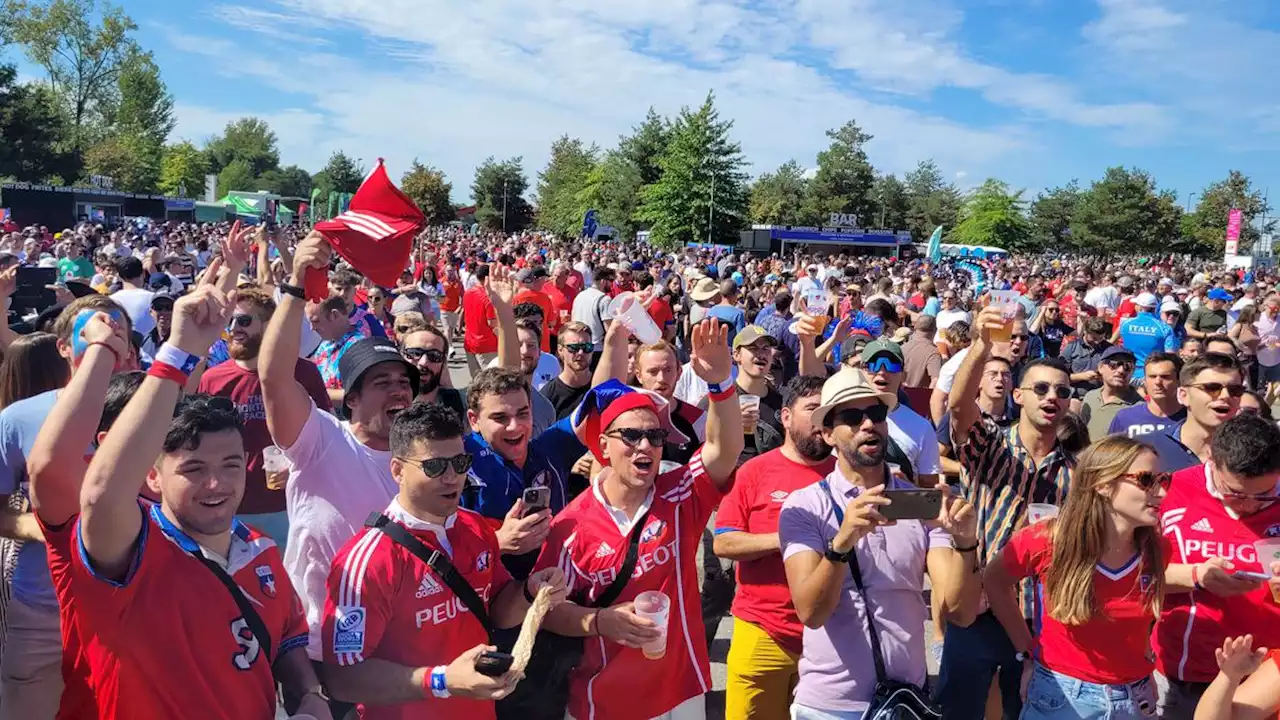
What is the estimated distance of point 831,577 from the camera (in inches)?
108

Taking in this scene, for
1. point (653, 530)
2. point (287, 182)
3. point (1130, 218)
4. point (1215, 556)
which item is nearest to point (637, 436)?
point (653, 530)

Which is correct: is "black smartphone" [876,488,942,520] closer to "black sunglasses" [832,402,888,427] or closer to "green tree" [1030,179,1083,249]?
"black sunglasses" [832,402,888,427]

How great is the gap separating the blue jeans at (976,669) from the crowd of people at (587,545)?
11 millimetres

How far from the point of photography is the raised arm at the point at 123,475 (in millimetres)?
2045

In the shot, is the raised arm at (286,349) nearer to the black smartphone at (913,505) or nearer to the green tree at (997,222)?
the black smartphone at (913,505)

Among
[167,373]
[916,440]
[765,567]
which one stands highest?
[167,373]

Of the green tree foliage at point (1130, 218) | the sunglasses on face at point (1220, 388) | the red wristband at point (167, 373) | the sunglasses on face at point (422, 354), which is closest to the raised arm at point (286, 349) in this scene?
the red wristband at point (167, 373)

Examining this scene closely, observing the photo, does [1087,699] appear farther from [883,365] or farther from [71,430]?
[71,430]

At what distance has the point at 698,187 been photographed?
45156mm

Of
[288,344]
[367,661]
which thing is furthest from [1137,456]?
[288,344]

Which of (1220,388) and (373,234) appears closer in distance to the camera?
(373,234)

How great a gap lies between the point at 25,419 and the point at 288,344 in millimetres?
874

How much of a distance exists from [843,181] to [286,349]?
74.6 m

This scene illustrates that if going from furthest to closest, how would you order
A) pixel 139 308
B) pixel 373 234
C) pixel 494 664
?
pixel 139 308, pixel 373 234, pixel 494 664
